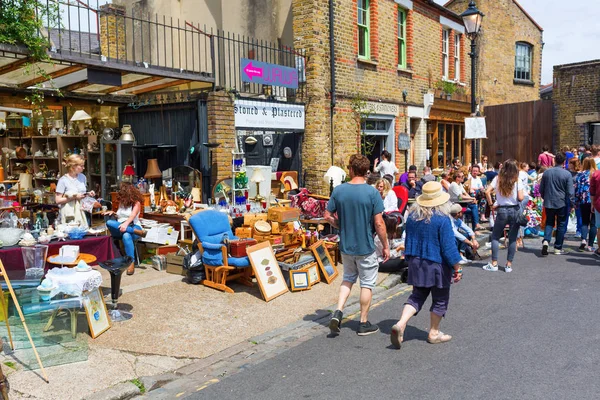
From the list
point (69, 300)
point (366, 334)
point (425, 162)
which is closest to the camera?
point (69, 300)

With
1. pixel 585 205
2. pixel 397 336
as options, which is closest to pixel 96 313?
pixel 397 336

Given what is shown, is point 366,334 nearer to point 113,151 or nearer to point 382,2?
point 113,151

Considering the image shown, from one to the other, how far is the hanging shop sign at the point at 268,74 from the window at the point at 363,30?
135 inches

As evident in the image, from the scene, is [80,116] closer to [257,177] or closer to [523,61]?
[257,177]

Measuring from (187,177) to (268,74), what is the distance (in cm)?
285

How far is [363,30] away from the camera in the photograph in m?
15.6

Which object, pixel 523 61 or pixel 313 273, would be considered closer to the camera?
pixel 313 273

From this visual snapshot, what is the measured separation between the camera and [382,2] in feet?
52.0

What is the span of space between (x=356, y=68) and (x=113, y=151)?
6739 millimetres

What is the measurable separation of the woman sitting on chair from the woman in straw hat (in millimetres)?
4465

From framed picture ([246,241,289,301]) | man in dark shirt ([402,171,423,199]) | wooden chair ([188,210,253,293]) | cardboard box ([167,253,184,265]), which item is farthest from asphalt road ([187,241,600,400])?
man in dark shirt ([402,171,423,199])

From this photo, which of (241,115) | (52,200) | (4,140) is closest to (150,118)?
(241,115)

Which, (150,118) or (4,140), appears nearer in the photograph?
(150,118)

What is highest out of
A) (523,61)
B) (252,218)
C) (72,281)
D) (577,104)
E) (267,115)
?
(523,61)
